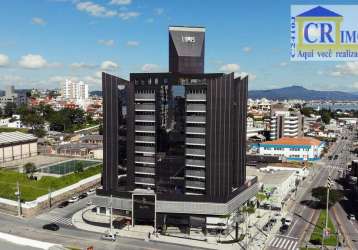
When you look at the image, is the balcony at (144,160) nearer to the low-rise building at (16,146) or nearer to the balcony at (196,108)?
the balcony at (196,108)

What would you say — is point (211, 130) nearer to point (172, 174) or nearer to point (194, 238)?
point (172, 174)

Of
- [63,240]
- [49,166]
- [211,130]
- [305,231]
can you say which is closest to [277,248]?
[305,231]

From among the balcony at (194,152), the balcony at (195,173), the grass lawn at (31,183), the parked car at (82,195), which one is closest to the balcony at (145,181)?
the balcony at (195,173)

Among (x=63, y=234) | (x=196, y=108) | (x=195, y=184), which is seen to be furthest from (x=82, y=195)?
(x=196, y=108)

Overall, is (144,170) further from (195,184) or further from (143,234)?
(143,234)

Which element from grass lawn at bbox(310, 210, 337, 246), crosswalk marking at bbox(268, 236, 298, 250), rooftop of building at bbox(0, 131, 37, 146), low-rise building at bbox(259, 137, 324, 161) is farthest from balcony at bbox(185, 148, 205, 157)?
low-rise building at bbox(259, 137, 324, 161)
